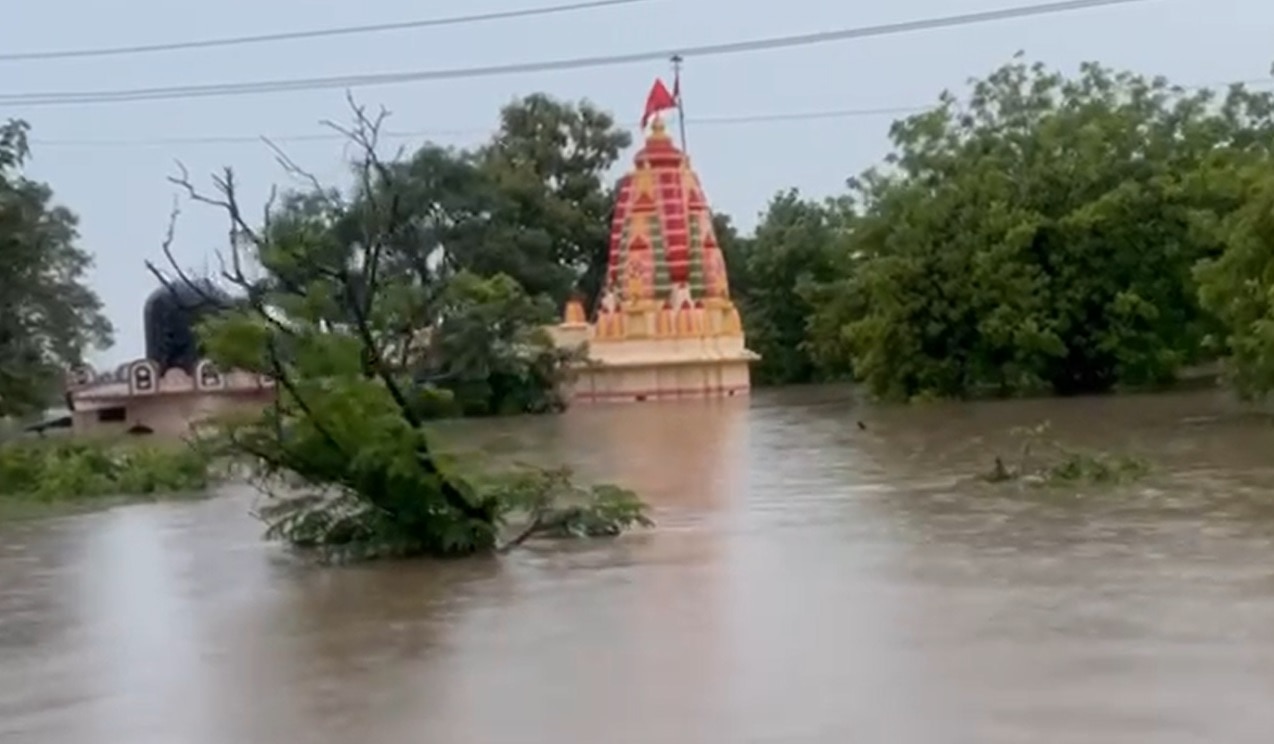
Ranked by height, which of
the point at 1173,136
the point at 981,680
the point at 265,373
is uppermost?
the point at 1173,136

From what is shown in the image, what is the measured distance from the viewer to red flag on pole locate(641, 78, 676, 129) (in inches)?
2104

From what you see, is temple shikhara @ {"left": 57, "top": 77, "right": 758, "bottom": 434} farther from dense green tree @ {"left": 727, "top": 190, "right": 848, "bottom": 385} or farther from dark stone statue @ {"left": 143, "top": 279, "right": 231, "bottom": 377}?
dense green tree @ {"left": 727, "top": 190, "right": 848, "bottom": 385}

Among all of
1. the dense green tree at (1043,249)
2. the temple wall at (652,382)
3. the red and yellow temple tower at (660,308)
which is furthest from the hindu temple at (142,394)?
the dense green tree at (1043,249)

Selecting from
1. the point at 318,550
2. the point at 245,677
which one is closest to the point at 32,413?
the point at 318,550

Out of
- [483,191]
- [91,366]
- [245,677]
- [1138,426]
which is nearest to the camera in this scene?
[245,677]

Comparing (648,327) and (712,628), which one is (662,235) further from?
(712,628)

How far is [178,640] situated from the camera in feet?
37.2

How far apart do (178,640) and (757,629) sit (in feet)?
11.7

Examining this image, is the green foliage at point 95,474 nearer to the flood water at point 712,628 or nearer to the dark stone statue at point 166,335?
the flood water at point 712,628

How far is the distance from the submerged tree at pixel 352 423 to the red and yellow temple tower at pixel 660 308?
34.8 metres

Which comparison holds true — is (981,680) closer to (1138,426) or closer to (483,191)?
(1138,426)

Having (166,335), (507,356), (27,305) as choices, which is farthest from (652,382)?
(27,305)

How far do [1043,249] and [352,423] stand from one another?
27.2 metres

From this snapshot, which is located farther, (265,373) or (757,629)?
(265,373)
